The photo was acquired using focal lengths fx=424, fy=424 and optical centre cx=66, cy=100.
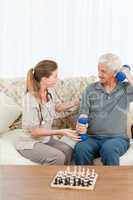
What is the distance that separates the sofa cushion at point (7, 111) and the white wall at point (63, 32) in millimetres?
477

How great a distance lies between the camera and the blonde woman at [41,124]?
284 centimetres

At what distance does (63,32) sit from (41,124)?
1.06 metres

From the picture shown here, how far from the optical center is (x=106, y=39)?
3.71 metres

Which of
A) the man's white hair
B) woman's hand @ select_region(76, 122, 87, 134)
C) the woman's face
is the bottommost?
woman's hand @ select_region(76, 122, 87, 134)

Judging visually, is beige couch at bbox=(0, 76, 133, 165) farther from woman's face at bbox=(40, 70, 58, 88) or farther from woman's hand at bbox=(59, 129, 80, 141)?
woman's face at bbox=(40, 70, 58, 88)

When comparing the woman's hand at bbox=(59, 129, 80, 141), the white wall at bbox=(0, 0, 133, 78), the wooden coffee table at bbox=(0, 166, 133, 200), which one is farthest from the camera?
the white wall at bbox=(0, 0, 133, 78)

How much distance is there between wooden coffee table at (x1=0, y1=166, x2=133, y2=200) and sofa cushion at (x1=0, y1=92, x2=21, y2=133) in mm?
828

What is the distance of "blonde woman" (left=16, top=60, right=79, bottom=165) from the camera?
284cm

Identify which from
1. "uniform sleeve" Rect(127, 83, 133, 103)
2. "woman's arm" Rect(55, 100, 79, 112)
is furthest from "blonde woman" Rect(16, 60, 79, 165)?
"uniform sleeve" Rect(127, 83, 133, 103)

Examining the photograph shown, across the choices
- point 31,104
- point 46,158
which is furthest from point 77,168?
point 31,104

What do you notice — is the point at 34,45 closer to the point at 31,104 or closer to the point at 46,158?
the point at 31,104

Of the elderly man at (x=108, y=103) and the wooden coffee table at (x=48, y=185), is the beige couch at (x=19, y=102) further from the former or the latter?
the wooden coffee table at (x=48, y=185)

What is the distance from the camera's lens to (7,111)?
10.5ft

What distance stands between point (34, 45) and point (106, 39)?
63 cm
